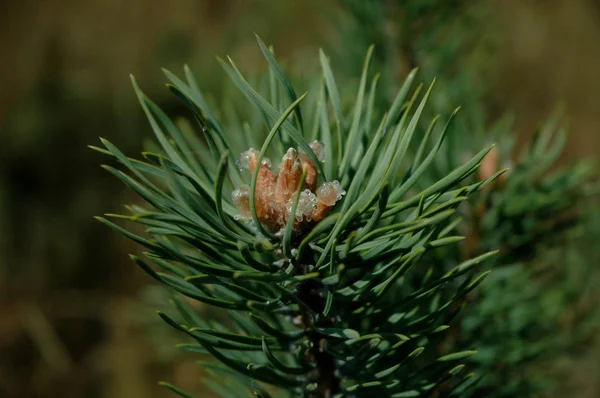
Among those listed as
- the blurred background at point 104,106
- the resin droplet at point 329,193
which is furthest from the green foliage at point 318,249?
the blurred background at point 104,106

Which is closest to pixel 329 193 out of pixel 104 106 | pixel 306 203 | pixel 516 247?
pixel 306 203

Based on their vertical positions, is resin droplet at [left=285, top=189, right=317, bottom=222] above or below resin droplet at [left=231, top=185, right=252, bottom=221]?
below

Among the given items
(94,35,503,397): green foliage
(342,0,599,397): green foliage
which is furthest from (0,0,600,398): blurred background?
(94,35,503,397): green foliage

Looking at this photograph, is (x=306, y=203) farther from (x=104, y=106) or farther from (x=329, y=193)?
(x=104, y=106)

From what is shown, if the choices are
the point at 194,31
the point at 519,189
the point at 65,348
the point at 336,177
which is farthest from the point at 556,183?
the point at 194,31

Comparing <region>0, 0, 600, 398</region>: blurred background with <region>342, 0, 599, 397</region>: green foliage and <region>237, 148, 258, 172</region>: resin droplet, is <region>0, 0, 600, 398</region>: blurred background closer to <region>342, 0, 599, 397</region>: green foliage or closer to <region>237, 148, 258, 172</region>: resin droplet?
<region>342, 0, 599, 397</region>: green foliage

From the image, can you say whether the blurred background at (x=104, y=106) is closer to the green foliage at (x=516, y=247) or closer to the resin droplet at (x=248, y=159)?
the green foliage at (x=516, y=247)
